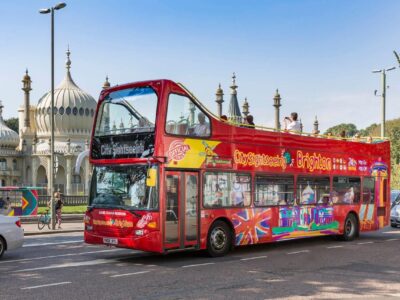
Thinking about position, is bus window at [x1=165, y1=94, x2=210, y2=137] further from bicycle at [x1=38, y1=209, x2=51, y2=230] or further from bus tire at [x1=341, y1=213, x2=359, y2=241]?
bicycle at [x1=38, y1=209, x2=51, y2=230]

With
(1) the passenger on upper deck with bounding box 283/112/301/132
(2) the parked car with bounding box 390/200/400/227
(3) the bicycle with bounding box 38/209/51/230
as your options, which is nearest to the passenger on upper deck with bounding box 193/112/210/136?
(1) the passenger on upper deck with bounding box 283/112/301/132

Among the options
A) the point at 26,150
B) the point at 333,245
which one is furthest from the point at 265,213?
the point at 26,150

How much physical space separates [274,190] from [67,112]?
68.4m

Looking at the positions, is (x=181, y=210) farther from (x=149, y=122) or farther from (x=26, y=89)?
(x=26, y=89)

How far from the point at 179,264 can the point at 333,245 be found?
6703 mm

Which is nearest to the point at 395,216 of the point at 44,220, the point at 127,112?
the point at 44,220

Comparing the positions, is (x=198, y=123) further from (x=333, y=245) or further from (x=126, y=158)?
(x=333, y=245)

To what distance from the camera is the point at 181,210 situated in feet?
42.7

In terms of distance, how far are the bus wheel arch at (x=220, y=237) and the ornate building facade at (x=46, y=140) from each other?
6433 centimetres

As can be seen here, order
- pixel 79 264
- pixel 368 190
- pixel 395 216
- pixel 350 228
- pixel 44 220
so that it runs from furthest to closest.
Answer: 1. pixel 395 216
2. pixel 44 220
3. pixel 368 190
4. pixel 350 228
5. pixel 79 264

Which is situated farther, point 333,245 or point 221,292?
point 333,245

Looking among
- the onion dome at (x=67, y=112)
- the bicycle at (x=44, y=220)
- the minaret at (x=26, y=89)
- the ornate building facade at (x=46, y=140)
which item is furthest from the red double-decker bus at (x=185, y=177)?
the minaret at (x=26, y=89)

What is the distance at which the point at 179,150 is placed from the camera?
13062 millimetres

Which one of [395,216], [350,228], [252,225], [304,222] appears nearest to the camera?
[252,225]
